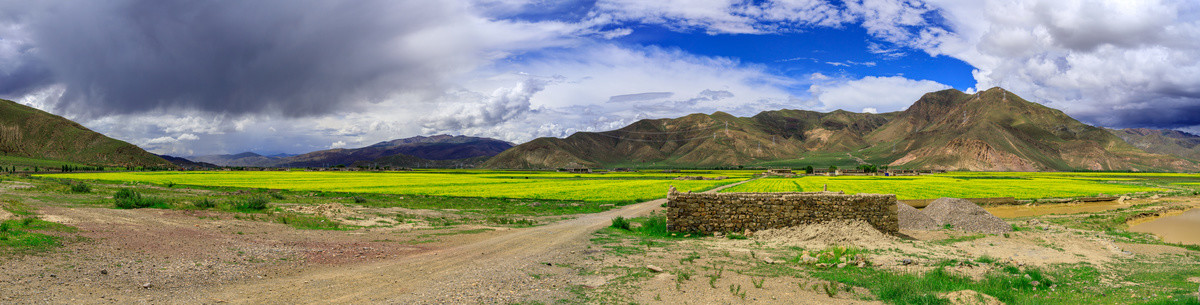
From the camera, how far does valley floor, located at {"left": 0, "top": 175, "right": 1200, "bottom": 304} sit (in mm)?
9508

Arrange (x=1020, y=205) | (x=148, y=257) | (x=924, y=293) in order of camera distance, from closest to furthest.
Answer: (x=924, y=293) → (x=148, y=257) → (x=1020, y=205)

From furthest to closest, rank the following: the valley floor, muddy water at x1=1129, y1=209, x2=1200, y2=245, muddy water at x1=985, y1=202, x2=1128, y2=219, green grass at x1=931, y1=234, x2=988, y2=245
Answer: muddy water at x1=985, y1=202, x2=1128, y2=219 < muddy water at x1=1129, y1=209, x2=1200, y2=245 < green grass at x1=931, y1=234, x2=988, y2=245 < the valley floor

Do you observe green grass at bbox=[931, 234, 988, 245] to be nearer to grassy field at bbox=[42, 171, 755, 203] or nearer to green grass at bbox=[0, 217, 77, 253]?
green grass at bbox=[0, 217, 77, 253]

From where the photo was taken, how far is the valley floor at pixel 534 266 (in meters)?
9.51

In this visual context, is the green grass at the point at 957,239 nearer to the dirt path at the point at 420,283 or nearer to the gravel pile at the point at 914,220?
the gravel pile at the point at 914,220

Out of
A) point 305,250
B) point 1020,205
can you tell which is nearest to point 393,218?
point 305,250

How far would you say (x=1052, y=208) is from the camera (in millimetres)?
41812

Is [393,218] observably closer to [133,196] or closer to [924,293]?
[133,196]

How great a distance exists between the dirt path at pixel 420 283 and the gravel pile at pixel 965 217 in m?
19.3

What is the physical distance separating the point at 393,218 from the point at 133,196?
37.0 ft

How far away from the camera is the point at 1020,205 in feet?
143

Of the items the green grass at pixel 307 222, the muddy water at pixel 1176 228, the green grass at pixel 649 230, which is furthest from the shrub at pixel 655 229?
the muddy water at pixel 1176 228

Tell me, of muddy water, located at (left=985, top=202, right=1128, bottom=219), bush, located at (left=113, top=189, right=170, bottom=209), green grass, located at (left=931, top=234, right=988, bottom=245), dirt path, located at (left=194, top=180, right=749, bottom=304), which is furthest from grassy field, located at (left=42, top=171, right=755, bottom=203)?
dirt path, located at (left=194, top=180, right=749, bottom=304)

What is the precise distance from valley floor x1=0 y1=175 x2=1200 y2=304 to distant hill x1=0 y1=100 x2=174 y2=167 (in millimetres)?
205351
